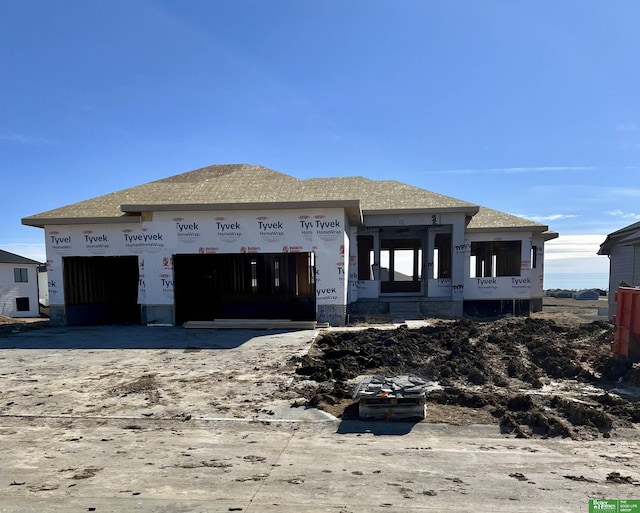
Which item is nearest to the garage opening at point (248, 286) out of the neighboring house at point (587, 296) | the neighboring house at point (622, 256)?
the neighboring house at point (622, 256)

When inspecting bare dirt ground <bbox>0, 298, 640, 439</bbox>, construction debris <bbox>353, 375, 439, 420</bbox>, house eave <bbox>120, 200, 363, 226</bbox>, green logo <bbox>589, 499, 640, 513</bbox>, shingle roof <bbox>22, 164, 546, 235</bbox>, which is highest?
shingle roof <bbox>22, 164, 546, 235</bbox>

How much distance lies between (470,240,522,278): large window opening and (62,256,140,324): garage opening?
57.0ft

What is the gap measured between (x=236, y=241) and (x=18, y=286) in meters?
28.6

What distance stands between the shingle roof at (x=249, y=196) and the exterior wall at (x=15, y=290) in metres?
21.7

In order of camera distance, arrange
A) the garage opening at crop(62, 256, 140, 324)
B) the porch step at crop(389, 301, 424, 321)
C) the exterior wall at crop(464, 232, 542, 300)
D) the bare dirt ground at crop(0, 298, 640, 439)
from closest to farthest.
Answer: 1. the bare dirt ground at crop(0, 298, 640, 439)
2. the garage opening at crop(62, 256, 140, 324)
3. the porch step at crop(389, 301, 424, 321)
4. the exterior wall at crop(464, 232, 542, 300)

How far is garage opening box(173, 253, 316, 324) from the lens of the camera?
55.9 feet

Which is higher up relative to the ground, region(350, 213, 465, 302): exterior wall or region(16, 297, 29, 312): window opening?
region(350, 213, 465, 302): exterior wall

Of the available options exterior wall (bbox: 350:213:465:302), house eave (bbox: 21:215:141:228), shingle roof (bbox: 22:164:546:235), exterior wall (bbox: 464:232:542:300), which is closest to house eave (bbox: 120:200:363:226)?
shingle roof (bbox: 22:164:546:235)

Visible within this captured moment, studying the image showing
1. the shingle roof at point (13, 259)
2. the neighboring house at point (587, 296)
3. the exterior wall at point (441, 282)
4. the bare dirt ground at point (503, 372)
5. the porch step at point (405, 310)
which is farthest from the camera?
the neighboring house at point (587, 296)

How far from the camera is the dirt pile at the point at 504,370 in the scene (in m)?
5.27

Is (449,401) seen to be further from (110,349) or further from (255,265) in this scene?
(255,265)

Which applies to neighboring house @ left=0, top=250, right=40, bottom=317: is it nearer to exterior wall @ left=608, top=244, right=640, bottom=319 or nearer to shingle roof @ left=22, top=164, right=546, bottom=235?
shingle roof @ left=22, top=164, right=546, bottom=235

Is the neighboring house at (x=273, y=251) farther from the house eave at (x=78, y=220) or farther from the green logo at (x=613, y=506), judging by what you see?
the green logo at (x=613, y=506)

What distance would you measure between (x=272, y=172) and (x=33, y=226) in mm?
9861
